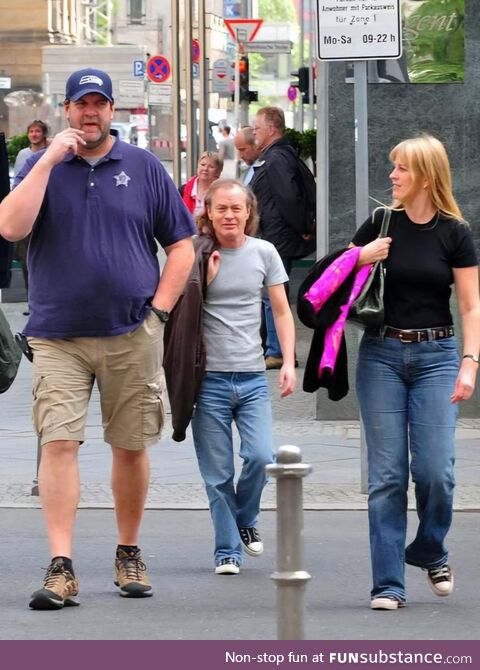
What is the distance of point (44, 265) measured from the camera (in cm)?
654

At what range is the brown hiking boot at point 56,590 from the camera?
21.1ft

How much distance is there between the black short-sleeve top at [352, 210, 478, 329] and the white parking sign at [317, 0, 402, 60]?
246cm

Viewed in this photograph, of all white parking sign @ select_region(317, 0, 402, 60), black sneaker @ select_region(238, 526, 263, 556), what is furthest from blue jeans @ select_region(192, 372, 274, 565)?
white parking sign @ select_region(317, 0, 402, 60)

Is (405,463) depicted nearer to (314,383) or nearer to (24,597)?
(314,383)

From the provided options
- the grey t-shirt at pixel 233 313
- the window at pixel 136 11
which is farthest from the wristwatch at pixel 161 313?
the window at pixel 136 11

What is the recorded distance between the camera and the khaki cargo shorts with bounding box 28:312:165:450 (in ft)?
21.5

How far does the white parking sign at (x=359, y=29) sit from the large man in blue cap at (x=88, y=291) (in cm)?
231

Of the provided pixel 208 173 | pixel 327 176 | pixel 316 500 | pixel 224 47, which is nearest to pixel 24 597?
pixel 316 500

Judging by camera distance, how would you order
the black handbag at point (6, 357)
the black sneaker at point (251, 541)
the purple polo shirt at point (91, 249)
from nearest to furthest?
the purple polo shirt at point (91, 249)
the black handbag at point (6, 357)
the black sneaker at point (251, 541)

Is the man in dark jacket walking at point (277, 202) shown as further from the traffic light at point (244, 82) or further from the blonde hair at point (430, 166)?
the traffic light at point (244, 82)

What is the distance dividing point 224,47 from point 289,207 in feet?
89.4

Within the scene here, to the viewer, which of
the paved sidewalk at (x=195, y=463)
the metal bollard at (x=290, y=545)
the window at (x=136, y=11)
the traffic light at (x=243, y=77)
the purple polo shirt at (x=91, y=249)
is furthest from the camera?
the window at (x=136, y=11)

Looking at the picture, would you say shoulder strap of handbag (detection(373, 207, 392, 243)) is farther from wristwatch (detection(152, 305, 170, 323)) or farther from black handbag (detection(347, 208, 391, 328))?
wristwatch (detection(152, 305, 170, 323))

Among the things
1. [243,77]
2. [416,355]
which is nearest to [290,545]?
[416,355]
